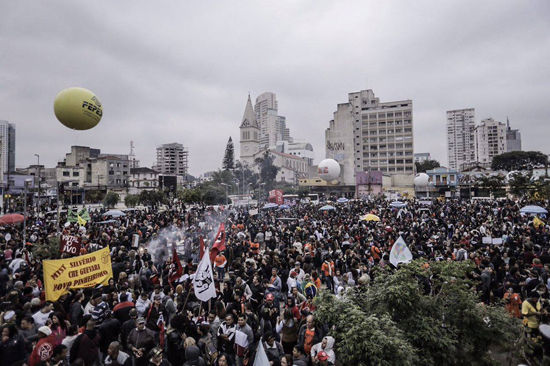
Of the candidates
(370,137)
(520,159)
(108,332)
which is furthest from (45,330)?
(520,159)

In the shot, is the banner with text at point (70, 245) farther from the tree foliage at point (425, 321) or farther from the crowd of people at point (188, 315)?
the tree foliage at point (425, 321)

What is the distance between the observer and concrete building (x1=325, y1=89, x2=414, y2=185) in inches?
3371

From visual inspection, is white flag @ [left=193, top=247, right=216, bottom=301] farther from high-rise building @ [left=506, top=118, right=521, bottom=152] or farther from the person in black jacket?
high-rise building @ [left=506, top=118, right=521, bottom=152]

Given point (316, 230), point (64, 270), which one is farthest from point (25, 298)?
point (316, 230)

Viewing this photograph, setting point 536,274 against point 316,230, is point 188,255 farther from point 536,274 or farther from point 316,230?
point 536,274

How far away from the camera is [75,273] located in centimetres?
729

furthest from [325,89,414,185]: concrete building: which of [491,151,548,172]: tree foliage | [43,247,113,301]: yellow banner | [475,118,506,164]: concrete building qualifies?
[43,247,113,301]: yellow banner

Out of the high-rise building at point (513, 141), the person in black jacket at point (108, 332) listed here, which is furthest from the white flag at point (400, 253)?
the high-rise building at point (513, 141)

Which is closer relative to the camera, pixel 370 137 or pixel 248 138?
pixel 370 137

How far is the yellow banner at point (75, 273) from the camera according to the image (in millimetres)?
6816

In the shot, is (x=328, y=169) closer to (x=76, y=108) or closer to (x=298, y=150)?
(x=76, y=108)

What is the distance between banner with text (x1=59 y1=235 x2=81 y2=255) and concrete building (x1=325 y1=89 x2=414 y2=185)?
81116 millimetres

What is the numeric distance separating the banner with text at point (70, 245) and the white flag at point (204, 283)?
19.1ft

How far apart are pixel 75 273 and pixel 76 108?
18.4ft
